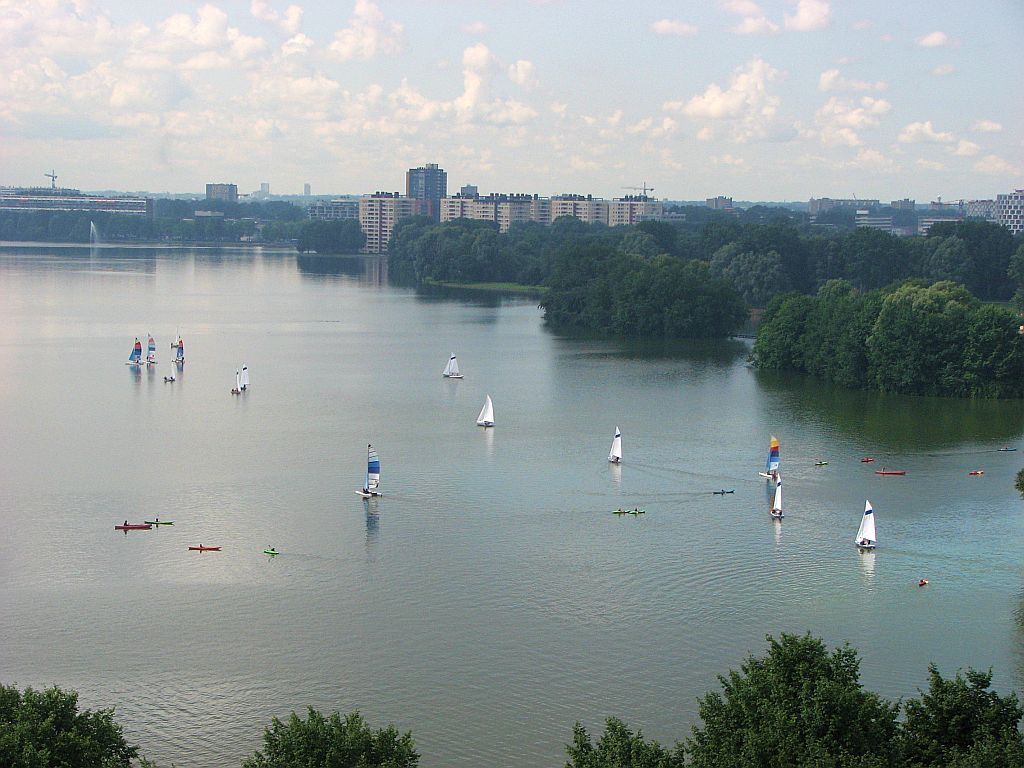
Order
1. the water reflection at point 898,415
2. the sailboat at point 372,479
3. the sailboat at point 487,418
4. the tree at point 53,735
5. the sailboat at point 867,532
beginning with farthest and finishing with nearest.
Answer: the sailboat at point 487,418 → the water reflection at point 898,415 → the sailboat at point 372,479 → the sailboat at point 867,532 → the tree at point 53,735

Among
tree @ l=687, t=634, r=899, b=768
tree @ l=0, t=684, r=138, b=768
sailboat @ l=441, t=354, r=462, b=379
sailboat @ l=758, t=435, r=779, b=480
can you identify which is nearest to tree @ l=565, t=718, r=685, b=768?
tree @ l=687, t=634, r=899, b=768

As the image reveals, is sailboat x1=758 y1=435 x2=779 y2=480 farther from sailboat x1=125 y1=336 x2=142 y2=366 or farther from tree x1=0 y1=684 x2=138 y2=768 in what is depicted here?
sailboat x1=125 y1=336 x2=142 y2=366

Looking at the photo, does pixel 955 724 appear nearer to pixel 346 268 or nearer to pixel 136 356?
pixel 136 356

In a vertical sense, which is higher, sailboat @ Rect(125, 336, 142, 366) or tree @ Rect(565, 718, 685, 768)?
sailboat @ Rect(125, 336, 142, 366)

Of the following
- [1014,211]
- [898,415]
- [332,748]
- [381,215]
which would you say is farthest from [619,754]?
[1014,211]

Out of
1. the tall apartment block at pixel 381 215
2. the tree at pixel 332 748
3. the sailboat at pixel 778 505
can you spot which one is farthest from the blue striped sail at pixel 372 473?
the tall apartment block at pixel 381 215

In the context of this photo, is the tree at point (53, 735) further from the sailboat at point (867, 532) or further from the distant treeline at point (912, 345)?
the distant treeline at point (912, 345)
